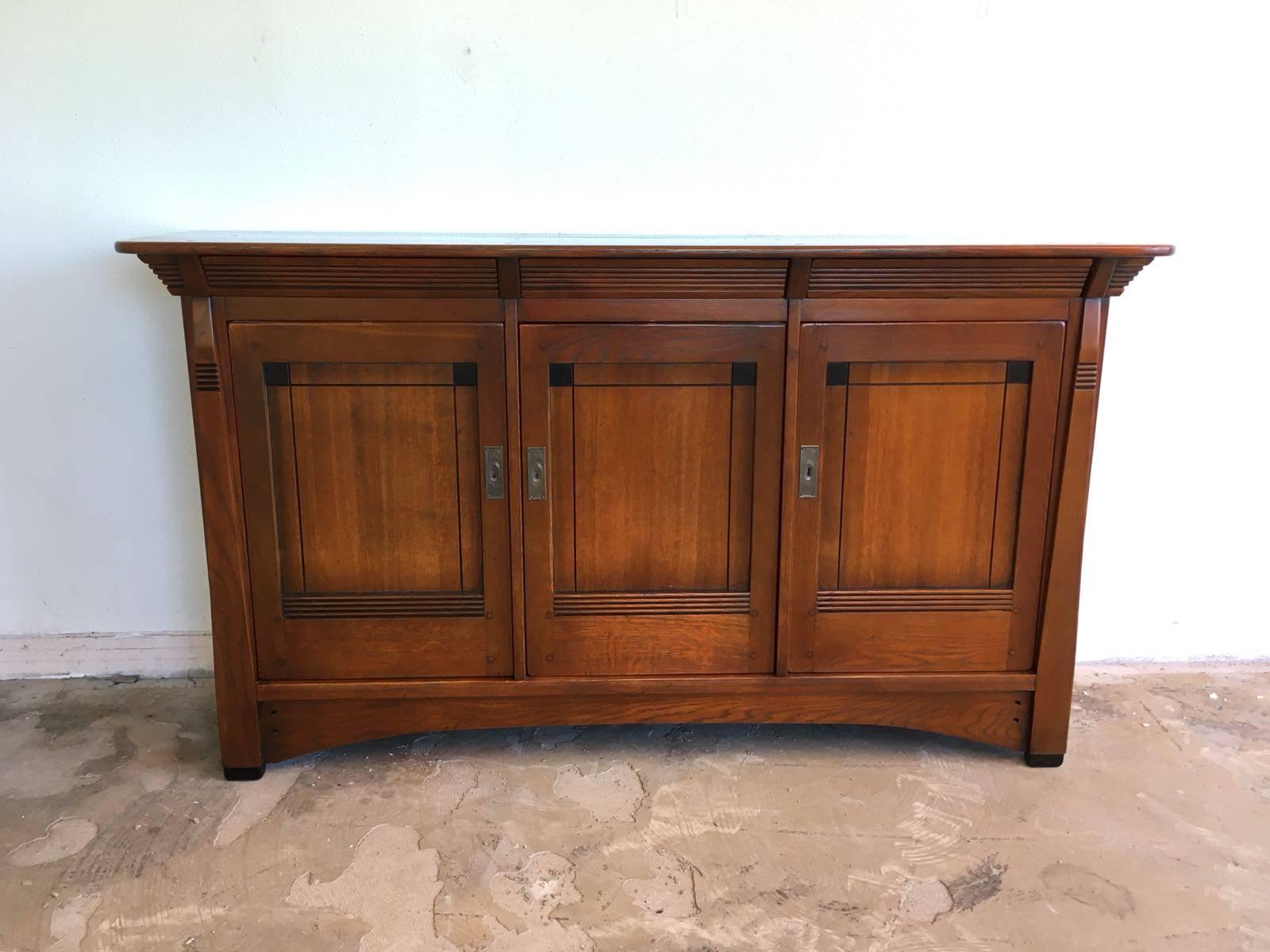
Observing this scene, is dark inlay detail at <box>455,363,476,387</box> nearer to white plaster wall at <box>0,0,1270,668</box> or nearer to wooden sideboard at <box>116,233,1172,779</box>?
wooden sideboard at <box>116,233,1172,779</box>

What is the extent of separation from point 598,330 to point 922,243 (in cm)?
66

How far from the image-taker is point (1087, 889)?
5.57ft

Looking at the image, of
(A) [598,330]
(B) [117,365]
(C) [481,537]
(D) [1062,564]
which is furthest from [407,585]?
(D) [1062,564]

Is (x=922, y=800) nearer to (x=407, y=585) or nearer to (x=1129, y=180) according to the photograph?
(x=407, y=585)

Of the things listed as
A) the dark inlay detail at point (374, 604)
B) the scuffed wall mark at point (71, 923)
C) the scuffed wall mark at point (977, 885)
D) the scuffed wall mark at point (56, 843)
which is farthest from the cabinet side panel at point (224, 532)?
the scuffed wall mark at point (977, 885)

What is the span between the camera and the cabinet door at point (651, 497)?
188cm

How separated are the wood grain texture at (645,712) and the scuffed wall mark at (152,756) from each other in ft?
0.80

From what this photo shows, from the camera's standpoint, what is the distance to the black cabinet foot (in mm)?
2090

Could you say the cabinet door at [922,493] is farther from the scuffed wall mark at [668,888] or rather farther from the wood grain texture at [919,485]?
the scuffed wall mark at [668,888]

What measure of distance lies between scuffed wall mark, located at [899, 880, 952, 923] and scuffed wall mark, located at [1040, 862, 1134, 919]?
0.20 metres

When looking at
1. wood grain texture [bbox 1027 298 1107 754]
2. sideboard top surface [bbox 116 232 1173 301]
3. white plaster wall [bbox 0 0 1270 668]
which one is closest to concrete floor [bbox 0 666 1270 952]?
wood grain texture [bbox 1027 298 1107 754]

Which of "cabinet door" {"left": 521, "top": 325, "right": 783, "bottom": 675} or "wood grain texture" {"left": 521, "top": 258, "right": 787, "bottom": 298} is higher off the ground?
"wood grain texture" {"left": 521, "top": 258, "right": 787, "bottom": 298}

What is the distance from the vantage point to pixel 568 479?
1946 millimetres

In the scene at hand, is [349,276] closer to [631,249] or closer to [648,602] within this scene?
[631,249]
